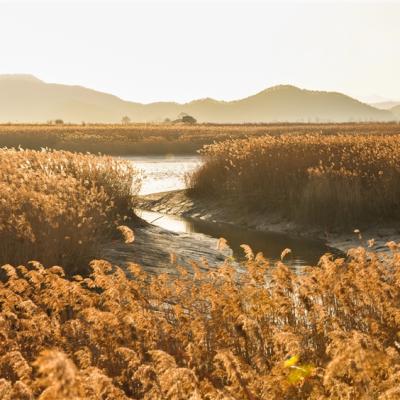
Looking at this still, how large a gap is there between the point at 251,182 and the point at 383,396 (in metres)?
17.0

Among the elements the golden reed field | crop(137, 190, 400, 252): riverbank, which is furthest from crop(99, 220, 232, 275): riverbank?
crop(137, 190, 400, 252): riverbank

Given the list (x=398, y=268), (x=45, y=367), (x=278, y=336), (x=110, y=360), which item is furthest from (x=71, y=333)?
(x=45, y=367)

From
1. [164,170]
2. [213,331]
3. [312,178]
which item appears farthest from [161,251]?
[164,170]

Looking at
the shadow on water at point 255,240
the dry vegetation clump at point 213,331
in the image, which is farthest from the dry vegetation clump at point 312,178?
the dry vegetation clump at point 213,331

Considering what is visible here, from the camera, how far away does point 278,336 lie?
14.2 ft

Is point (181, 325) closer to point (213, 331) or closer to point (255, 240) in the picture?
point (213, 331)

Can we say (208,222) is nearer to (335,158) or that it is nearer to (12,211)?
(335,158)

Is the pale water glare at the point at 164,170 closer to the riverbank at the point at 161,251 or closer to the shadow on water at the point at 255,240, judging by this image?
the shadow on water at the point at 255,240

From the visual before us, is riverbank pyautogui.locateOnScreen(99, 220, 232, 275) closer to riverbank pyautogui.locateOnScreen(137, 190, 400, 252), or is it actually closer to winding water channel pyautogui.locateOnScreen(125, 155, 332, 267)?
winding water channel pyautogui.locateOnScreen(125, 155, 332, 267)

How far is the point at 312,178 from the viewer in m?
19.0

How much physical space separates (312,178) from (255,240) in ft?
9.63

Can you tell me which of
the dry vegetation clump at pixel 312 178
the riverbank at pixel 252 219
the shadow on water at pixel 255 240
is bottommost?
the shadow on water at pixel 255 240

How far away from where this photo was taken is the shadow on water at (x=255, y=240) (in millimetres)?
14898

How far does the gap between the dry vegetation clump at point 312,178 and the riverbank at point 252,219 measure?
1.01ft
